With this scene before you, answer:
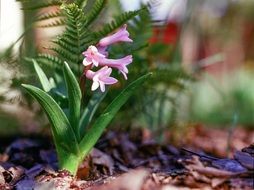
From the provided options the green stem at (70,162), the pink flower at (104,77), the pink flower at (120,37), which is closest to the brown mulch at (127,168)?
the green stem at (70,162)

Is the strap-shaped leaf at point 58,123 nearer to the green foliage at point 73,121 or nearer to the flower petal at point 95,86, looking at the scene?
the green foliage at point 73,121

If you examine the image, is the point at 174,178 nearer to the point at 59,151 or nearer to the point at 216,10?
the point at 59,151

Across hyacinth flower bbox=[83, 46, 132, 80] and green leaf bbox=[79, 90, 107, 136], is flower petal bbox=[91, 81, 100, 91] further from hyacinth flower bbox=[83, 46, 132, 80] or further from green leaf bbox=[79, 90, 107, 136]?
green leaf bbox=[79, 90, 107, 136]

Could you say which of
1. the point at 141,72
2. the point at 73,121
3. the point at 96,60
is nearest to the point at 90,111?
the point at 73,121

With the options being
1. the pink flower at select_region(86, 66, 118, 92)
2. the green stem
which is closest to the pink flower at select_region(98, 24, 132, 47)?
the pink flower at select_region(86, 66, 118, 92)

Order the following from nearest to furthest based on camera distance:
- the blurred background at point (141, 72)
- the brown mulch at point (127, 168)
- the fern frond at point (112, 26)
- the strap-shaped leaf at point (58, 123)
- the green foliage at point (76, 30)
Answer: the brown mulch at point (127, 168) → the strap-shaped leaf at point (58, 123) → the green foliage at point (76, 30) → the fern frond at point (112, 26) → the blurred background at point (141, 72)

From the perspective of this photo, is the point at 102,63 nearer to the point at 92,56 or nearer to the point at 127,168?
the point at 92,56

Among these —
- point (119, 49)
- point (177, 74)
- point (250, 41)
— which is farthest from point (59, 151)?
point (250, 41)
